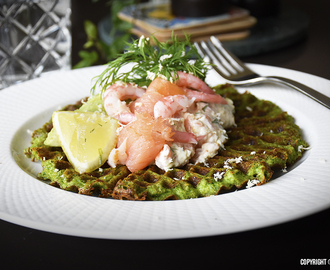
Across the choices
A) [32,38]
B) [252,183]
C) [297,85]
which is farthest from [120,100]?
[32,38]

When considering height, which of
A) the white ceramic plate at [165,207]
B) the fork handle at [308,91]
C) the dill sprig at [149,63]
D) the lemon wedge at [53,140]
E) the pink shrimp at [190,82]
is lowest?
the white ceramic plate at [165,207]

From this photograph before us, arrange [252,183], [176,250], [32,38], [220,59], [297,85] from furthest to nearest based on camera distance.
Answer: [32,38], [220,59], [297,85], [252,183], [176,250]

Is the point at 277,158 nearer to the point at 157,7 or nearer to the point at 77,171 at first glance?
the point at 77,171

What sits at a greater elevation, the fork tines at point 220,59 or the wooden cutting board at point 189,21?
the wooden cutting board at point 189,21

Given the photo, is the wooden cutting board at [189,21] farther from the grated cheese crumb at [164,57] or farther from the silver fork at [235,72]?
the grated cheese crumb at [164,57]

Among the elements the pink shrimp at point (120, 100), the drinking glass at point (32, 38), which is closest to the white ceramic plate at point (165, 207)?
the pink shrimp at point (120, 100)

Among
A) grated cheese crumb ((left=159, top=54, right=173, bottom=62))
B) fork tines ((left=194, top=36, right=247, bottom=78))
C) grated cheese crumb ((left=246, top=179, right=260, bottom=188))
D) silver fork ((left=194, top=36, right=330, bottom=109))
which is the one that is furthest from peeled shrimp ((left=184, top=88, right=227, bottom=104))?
fork tines ((left=194, top=36, right=247, bottom=78))

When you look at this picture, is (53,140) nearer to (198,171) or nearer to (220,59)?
(198,171)
